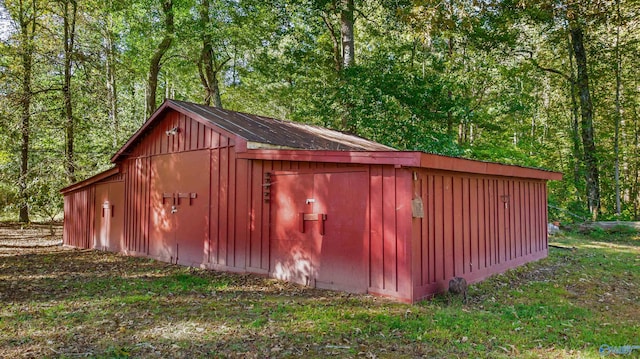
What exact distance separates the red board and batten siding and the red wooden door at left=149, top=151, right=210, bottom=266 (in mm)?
5075

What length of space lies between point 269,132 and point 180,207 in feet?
9.50

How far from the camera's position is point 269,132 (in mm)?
9453

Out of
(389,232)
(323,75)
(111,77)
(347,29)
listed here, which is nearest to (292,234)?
(389,232)

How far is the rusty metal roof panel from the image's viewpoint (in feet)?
27.9

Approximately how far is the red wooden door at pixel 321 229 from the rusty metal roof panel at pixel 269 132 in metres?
0.91

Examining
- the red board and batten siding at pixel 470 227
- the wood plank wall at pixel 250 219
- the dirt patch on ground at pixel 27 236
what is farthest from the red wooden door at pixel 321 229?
the dirt patch on ground at pixel 27 236

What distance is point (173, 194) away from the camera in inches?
409

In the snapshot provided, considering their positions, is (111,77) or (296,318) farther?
(111,77)

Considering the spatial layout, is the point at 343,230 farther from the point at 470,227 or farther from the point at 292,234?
the point at 470,227

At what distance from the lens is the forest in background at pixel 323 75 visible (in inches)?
584

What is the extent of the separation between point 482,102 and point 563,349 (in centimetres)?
1391

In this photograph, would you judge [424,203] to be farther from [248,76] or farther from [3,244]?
[248,76]

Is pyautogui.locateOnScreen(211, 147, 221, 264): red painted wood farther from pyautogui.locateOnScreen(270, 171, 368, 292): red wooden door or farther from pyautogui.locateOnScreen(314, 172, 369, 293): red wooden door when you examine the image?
pyautogui.locateOnScreen(314, 172, 369, 293): red wooden door

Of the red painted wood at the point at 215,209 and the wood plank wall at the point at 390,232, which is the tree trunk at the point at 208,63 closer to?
the red painted wood at the point at 215,209
